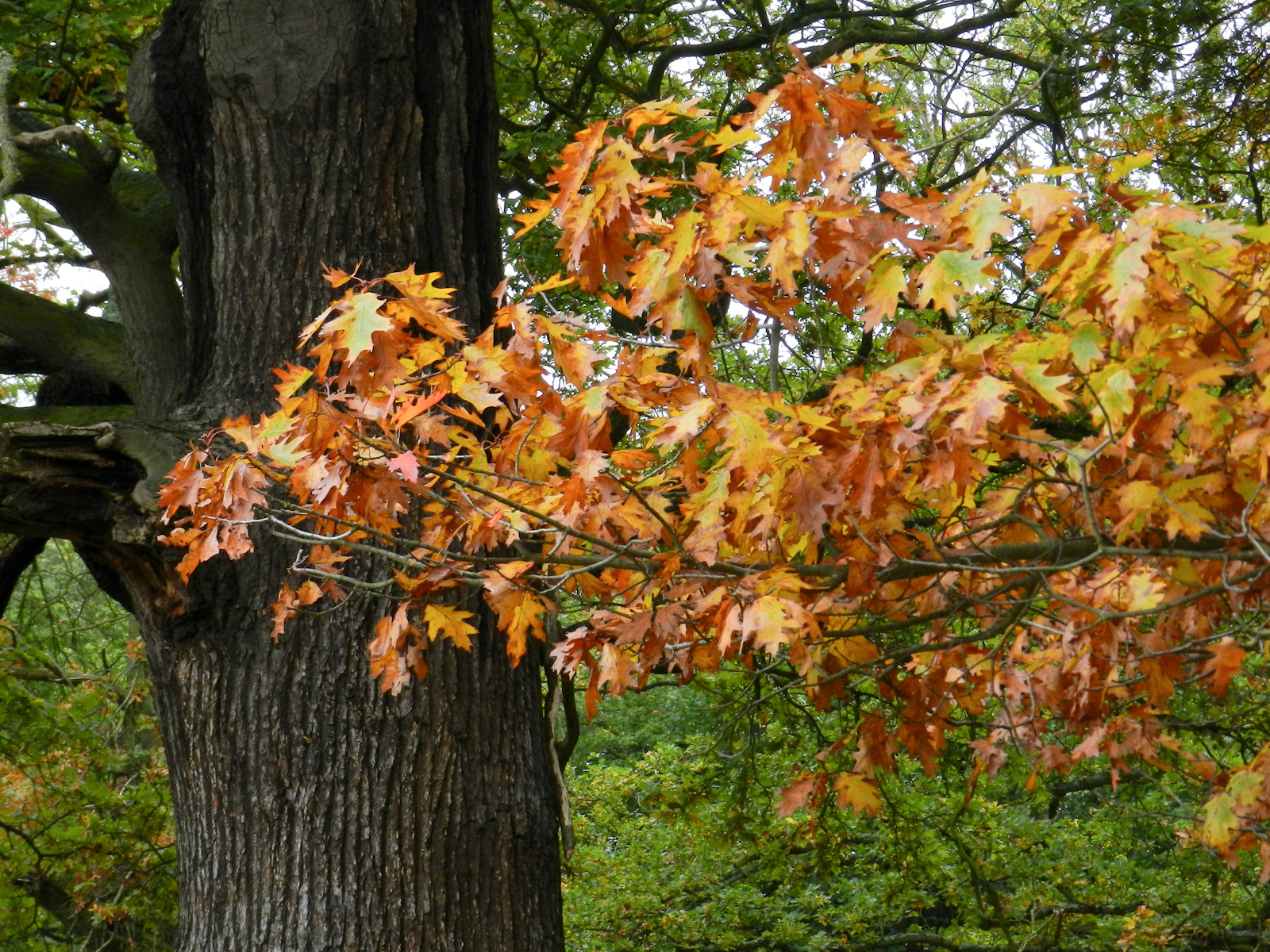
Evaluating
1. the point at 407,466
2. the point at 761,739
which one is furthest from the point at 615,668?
the point at 761,739

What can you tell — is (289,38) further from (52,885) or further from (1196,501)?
(52,885)

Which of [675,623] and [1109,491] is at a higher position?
[1109,491]

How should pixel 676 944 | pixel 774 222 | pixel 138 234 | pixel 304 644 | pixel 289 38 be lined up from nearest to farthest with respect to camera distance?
1. pixel 774 222
2. pixel 304 644
3. pixel 289 38
4. pixel 138 234
5. pixel 676 944

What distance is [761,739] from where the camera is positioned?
790 centimetres

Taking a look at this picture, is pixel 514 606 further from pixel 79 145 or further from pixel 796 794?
pixel 79 145

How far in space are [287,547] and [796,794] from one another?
1.69 meters

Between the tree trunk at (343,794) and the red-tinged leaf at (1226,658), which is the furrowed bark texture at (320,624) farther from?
the red-tinged leaf at (1226,658)

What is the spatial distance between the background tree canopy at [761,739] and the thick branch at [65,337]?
1.19 metres

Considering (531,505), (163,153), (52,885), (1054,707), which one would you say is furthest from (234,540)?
(52,885)

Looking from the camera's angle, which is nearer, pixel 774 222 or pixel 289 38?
pixel 774 222

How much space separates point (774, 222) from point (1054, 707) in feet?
7.15

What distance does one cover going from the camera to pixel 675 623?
101 inches

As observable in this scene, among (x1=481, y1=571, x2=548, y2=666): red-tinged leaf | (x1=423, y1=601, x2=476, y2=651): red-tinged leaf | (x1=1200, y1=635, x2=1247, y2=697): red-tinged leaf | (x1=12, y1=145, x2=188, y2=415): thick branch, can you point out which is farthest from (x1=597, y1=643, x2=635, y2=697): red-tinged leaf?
(x1=12, y1=145, x2=188, y2=415): thick branch

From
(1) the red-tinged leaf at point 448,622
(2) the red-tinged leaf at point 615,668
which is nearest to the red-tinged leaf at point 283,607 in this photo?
(1) the red-tinged leaf at point 448,622
